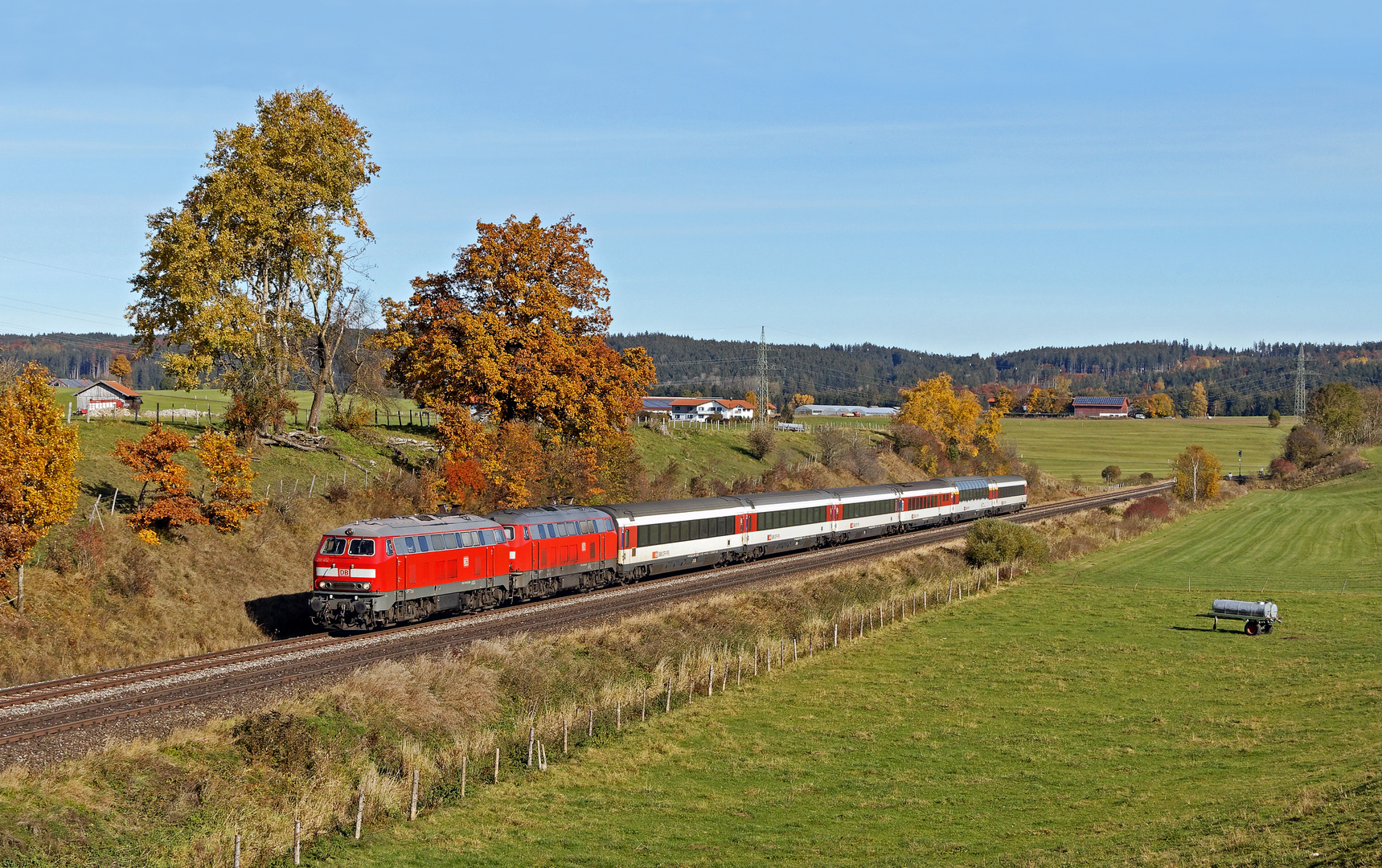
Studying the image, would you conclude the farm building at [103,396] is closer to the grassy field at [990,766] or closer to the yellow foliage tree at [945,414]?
the grassy field at [990,766]

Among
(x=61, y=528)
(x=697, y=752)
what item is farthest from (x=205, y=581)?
(x=697, y=752)

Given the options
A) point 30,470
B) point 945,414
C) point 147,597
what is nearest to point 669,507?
point 147,597

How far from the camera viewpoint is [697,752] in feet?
95.4

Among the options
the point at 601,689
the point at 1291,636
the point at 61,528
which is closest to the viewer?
the point at 601,689

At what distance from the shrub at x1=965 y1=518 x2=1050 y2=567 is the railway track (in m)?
20.8

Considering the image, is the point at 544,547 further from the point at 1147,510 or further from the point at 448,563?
the point at 1147,510

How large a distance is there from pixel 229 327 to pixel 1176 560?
61.8 meters

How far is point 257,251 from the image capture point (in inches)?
2090

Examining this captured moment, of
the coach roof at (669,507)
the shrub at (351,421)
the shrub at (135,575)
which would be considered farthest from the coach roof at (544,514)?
the shrub at (351,421)

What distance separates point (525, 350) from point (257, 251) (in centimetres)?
1484

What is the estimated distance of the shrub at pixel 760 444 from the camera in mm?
104375

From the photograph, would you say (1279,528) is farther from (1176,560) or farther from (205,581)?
(205,581)

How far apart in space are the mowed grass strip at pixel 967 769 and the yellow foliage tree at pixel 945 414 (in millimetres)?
85222

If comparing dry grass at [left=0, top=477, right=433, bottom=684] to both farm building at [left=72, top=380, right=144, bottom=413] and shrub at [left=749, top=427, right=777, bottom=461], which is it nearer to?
farm building at [left=72, top=380, right=144, bottom=413]
